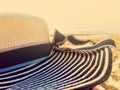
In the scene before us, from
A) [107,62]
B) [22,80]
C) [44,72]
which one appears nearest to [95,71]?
[107,62]

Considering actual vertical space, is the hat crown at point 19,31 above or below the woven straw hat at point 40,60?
above

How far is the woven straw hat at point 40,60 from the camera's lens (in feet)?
7.67

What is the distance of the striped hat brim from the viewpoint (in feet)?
7.57

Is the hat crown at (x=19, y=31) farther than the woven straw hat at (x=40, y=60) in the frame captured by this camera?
Yes

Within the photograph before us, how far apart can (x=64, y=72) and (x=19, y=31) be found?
0.61 metres

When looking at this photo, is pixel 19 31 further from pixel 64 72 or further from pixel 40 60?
pixel 64 72

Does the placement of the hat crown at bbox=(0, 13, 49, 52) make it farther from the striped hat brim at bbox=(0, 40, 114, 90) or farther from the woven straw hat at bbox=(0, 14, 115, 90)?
the striped hat brim at bbox=(0, 40, 114, 90)

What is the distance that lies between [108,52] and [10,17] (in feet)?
3.20

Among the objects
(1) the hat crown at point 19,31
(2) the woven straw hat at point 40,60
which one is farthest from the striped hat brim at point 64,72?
(1) the hat crown at point 19,31

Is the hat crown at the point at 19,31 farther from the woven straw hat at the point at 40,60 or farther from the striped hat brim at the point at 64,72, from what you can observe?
the striped hat brim at the point at 64,72

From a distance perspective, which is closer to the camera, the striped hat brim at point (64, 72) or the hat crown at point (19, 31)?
the striped hat brim at point (64, 72)

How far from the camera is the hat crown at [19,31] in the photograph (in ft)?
8.58

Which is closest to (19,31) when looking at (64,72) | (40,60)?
(40,60)

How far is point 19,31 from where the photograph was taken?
2.69 meters
